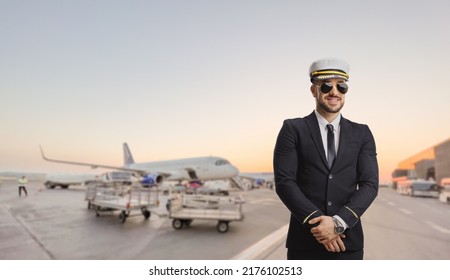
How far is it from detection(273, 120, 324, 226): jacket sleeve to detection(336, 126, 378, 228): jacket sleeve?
177 millimetres

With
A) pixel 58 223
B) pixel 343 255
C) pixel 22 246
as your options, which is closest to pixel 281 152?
pixel 343 255

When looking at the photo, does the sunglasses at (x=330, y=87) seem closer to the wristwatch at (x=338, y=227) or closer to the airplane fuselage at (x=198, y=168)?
the wristwatch at (x=338, y=227)

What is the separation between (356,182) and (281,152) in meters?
0.58

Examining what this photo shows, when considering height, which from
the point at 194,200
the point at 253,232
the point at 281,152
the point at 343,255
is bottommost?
the point at 253,232

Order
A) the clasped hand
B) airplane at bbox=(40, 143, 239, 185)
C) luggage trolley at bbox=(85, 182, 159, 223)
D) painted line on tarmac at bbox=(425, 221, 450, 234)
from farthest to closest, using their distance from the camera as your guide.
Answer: airplane at bbox=(40, 143, 239, 185) → luggage trolley at bbox=(85, 182, 159, 223) → painted line on tarmac at bbox=(425, 221, 450, 234) → the clasped hand

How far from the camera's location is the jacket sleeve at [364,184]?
1.84 m

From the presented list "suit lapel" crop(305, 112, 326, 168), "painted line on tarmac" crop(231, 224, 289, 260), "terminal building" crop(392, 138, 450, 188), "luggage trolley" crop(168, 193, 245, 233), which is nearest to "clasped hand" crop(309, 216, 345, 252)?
"suit lapel" crop(305, 112, 326, 168)

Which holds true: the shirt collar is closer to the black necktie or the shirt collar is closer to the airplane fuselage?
the black necktie

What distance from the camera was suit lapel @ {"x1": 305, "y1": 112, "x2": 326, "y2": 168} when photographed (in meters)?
1.99

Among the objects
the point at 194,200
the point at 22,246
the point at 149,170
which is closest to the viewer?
the point at 22,246

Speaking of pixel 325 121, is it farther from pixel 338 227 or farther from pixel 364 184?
pixel 338 227

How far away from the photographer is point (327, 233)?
5.95ft
